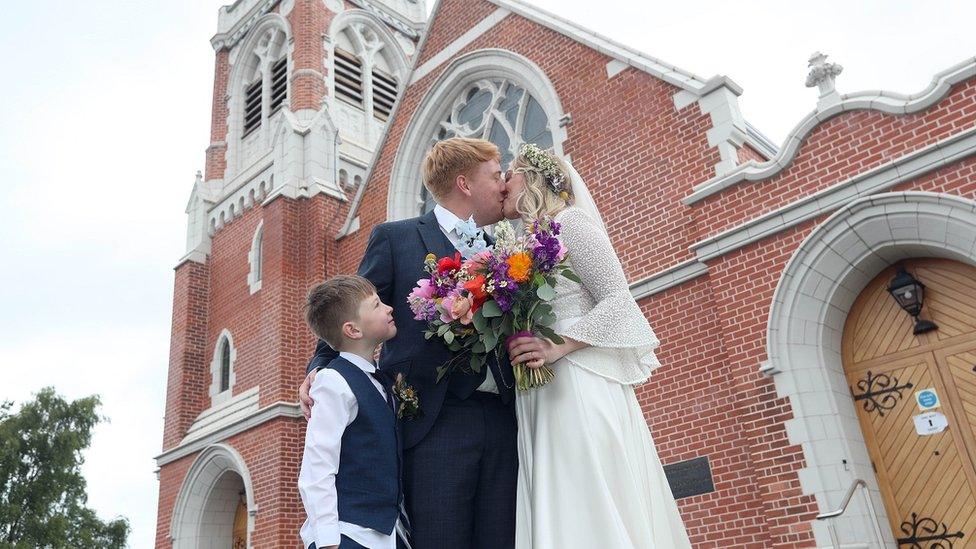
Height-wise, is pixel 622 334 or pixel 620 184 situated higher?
pixel 620 184

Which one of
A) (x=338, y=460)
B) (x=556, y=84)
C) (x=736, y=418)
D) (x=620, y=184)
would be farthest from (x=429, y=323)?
(x=556, y=84)

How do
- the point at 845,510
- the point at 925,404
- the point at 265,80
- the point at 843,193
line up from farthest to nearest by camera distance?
1. the point at 265,80
2. the point at 843,193
3. the point at 925,404
4. the point at 845,510

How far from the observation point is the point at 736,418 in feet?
23.6

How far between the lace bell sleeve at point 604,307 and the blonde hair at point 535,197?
10 centimetres

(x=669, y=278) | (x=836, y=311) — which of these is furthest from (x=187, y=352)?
(x=836, y=311)

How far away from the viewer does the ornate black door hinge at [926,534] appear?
6.00m

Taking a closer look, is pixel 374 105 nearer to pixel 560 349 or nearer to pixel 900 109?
pixel 900 109

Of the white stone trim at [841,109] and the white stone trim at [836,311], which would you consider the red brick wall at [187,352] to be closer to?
the white stone trim at [841,109]

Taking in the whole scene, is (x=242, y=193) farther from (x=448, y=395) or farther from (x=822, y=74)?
(x=448, y=395)

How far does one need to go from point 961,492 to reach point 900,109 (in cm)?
331

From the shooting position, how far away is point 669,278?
315 inches

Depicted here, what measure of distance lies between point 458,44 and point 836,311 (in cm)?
814

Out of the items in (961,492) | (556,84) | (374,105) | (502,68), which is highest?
(374,105)

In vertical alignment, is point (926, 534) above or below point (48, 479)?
below
